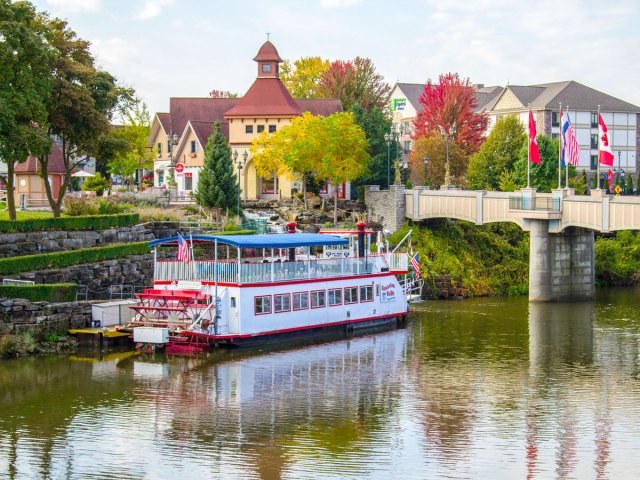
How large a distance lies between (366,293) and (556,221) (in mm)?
19031

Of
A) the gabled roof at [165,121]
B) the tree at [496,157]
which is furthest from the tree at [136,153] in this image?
the tree at [496,157]

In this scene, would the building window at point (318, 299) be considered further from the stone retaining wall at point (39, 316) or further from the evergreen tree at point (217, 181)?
the evergreen tree at point (217, 181)

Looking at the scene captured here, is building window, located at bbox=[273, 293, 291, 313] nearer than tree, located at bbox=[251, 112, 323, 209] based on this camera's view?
Yes

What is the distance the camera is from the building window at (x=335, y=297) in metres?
55.0

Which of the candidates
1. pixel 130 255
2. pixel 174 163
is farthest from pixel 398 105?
pixel 130 255

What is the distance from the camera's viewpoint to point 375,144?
318 ft

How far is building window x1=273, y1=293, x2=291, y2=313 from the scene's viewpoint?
169 ft

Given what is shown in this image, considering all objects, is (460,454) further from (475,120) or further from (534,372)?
(475,120)

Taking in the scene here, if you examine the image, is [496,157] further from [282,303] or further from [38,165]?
[282,303]

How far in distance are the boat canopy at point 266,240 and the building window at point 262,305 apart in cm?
259

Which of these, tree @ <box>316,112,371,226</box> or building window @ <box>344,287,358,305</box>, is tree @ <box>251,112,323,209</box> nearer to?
tree @ <box>316,112,371,226</box>

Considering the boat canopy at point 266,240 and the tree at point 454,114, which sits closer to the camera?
the boat canopy at point 266,240

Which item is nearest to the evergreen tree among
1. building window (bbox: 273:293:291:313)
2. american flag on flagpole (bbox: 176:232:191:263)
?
american flag on flagpole (bbox: 176:232:191:263)

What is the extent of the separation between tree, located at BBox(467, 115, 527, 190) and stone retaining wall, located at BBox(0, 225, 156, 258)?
1639 inches
